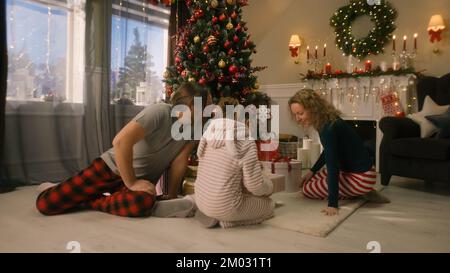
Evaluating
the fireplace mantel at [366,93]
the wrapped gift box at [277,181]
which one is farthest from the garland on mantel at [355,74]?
the wrapped gift box at [277,181]

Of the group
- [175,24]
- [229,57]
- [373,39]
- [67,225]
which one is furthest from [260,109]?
[67,225]

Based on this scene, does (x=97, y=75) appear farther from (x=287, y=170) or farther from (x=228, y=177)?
(x=228, y=177)

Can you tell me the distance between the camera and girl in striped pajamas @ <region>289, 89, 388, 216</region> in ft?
6.64

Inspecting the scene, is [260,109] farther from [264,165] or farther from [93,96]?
[93,96]

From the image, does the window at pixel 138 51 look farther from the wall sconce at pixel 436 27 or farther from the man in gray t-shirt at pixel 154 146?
the wall sconce at pixel 436 27

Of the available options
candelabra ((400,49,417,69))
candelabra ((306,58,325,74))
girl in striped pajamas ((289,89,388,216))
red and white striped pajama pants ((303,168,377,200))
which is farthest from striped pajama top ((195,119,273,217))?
candelabra ((306,58,325,74))

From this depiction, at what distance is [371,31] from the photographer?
4.21m

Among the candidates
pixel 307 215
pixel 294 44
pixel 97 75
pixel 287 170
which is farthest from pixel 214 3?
pixel 307 215

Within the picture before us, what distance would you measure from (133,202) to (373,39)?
140 inches

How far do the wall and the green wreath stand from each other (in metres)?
0.09

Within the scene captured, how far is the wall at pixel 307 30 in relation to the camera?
388 cm

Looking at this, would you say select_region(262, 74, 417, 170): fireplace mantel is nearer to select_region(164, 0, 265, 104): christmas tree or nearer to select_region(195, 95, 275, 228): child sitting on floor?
→ select_region(164, 0, 265, 104): christmas tree

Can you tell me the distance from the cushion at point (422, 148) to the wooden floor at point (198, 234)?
51cm

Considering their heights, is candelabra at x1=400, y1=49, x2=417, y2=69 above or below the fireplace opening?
above
